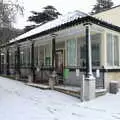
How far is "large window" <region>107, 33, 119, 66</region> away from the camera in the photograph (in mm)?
14031

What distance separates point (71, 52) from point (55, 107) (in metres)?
6.83

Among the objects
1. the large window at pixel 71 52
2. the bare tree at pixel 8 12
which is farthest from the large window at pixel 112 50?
the bare tree at pixel 8 12

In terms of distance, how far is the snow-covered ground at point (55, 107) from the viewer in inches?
333

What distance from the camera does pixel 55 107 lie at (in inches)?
393

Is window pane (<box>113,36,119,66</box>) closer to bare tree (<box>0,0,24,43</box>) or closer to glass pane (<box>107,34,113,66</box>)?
glass pane (<box>107,34,113,66</box>)

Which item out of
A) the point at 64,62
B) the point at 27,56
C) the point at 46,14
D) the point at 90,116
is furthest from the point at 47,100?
the point at 46,14

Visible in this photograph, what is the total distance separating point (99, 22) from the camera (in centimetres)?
1224

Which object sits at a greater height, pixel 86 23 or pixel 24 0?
pixel 24 0

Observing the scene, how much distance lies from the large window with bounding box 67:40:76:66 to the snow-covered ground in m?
3.61

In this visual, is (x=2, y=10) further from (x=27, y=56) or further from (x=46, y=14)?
(x=46, y=14)

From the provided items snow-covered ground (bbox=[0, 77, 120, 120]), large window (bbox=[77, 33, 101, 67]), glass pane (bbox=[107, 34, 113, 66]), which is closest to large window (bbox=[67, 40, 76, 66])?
large window (bbox=[77, 33, 101, 67])

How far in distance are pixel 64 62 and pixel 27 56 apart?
581 cm

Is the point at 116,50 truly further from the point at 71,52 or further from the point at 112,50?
the point at 71,52

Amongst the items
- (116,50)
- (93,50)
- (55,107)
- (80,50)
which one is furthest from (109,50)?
(55,107)
